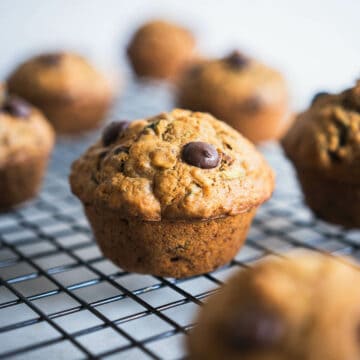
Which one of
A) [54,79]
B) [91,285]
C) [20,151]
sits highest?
[54,79]

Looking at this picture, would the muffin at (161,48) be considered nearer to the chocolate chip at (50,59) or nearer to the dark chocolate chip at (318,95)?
the chocolate chip at (50,59)

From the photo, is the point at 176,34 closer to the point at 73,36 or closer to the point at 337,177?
the point at 73,36

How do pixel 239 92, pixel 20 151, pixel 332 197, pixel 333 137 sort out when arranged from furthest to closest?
pixel 239 92
pixel 20 151
pixel 332 197
pixel 333 137

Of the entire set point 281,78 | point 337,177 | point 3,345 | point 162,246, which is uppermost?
point 281,78

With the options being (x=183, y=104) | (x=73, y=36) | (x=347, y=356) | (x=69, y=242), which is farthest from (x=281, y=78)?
(x=73, y=36)

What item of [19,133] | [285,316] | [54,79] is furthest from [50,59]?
[285,316]

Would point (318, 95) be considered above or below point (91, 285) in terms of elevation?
above

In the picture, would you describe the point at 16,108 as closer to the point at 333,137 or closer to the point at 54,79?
the point at 54,79
